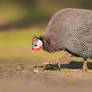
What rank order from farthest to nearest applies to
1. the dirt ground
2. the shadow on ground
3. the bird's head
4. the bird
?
the shadow on ground → the bird's head → the bird → the dirt ground

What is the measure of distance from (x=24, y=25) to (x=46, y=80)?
647 cm

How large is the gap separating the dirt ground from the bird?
0.42 meters

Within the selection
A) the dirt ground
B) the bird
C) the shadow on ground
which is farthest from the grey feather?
the shadow on ground

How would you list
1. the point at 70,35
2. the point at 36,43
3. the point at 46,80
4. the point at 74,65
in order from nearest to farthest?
the point at 46,80
the point at 70,35
the point at 36,43
the point at 74,65

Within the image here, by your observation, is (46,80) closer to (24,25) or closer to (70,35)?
(70,35)

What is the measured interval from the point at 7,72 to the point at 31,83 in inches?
40.8

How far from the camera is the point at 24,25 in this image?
11.9 metres

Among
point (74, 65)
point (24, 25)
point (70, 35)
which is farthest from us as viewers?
point (24, 25)

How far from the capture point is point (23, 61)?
741cm

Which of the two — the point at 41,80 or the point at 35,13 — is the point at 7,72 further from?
the point at 35,13

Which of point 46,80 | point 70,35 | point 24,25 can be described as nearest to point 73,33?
point 70,35

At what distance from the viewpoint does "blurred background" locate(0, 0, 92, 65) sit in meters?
7.90

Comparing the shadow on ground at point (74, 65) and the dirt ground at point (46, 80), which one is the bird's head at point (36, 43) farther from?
the shadow on ground at point (74, 65)

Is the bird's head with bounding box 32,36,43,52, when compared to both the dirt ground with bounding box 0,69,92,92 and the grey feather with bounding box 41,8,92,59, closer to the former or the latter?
the grey feather with bounding box 41,8,92,59
